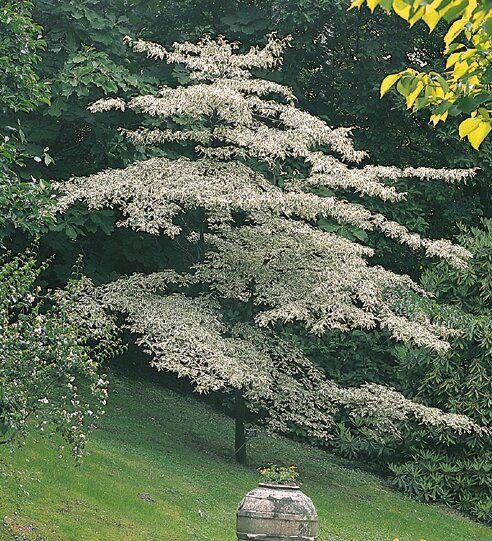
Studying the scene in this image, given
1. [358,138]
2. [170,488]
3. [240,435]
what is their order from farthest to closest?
[358,138] < [240,435] < [170,488]

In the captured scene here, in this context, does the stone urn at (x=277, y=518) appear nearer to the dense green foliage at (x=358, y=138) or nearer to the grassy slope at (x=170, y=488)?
the grassy slope at (x=170, y=488)

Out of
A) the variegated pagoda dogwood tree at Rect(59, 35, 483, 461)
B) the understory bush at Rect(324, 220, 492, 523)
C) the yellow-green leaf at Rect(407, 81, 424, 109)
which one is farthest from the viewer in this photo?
the understory bush at Rect(324, 220, 492, 523)

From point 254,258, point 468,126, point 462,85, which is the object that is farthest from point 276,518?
point 468,126

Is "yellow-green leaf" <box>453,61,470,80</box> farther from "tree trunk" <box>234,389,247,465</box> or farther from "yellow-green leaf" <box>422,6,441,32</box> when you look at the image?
"tree trunk" <box>234,389,247,465</box>

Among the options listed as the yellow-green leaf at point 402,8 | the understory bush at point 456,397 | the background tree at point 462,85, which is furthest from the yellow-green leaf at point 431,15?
the understory bush at point 456,397

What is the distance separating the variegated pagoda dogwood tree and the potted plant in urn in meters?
2.67

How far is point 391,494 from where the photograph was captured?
14.5m

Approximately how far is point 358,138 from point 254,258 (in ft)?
20.2

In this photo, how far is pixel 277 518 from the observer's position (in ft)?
29.3

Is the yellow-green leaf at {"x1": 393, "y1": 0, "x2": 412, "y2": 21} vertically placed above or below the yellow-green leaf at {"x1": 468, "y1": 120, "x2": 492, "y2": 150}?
above

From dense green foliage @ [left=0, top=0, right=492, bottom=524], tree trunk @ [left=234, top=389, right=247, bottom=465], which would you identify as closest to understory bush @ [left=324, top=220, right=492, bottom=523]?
dense green foliage @ [left=0, top=0, right=492, bottom=524]

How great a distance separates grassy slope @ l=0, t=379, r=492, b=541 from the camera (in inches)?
390

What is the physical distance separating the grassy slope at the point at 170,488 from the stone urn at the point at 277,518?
1.27m

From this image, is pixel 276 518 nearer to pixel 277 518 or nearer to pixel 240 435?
pixel 277 518
